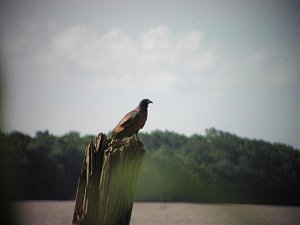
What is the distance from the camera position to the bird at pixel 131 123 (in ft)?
23.5

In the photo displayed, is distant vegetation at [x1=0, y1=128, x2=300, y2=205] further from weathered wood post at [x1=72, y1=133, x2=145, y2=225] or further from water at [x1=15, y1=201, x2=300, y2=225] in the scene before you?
weathered wood post at [x1=72, y1=133, x2=145, y2=225]

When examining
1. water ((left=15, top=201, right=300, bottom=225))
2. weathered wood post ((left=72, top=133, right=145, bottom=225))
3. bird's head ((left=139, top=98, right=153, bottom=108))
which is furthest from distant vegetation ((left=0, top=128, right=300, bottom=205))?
weathered wood post ((left=72, top=133, right=145, bottom=225))

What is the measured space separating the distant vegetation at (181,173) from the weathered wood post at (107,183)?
14872 millimetres

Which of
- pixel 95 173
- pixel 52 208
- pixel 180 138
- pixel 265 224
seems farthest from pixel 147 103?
pixel 180 138

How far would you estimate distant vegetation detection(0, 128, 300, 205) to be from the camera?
64.4ft

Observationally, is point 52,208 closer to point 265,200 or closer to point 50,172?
point 50,172

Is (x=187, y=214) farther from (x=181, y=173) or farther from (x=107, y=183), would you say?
(x=107, y=183)

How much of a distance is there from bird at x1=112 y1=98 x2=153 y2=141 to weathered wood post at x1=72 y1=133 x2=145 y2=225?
8.65 ft

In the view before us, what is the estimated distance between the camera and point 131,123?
7395 millimetres

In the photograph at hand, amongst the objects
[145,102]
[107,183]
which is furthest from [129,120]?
[107,183]

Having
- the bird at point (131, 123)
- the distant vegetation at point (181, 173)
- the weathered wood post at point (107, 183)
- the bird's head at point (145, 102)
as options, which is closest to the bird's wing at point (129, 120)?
the bird at point (131, 123)

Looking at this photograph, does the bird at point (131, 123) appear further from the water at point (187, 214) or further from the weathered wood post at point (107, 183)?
the water at point (187, 214)

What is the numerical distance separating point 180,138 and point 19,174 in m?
9.41

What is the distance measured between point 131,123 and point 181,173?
13.1m
